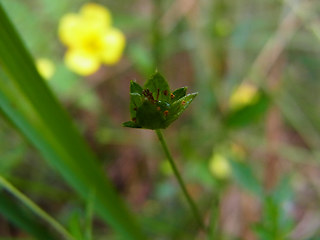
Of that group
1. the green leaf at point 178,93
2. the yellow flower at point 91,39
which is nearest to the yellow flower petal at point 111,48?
the yellow flower at point 91,39

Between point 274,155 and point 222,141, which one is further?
point 274,155

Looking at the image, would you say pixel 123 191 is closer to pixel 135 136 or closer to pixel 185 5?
pixel 135 136

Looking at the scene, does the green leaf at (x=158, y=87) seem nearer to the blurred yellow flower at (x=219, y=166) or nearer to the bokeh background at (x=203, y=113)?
the bokeh background at (x=203, y=113)

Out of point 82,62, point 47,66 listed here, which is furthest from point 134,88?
point 47,66

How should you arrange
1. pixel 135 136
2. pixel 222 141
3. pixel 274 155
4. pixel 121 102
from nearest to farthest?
pixel 222 141
pixel 274 155
pixel 135 136
pixel 121 102

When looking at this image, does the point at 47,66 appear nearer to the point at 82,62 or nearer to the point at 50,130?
the point at 82,62

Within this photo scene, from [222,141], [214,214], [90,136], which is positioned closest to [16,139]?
[90,136]
